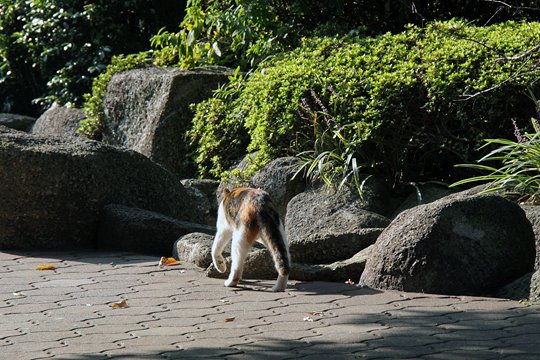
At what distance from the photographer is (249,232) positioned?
25.7 ft

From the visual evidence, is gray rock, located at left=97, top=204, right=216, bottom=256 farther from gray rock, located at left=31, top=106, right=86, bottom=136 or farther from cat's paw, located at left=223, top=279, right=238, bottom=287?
gray rock, located at left=31, top=106, right=86, bottom=136

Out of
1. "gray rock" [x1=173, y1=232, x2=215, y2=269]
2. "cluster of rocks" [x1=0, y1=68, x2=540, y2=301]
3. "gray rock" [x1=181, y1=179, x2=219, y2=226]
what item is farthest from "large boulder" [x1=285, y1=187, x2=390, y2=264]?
"gray rock" [x1=181, y1=179, x2=219, y2=226]

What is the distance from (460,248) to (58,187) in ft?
14.2

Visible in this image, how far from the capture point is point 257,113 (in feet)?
38.1

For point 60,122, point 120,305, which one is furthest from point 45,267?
point 60,122

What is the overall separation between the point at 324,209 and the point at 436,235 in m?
2.90

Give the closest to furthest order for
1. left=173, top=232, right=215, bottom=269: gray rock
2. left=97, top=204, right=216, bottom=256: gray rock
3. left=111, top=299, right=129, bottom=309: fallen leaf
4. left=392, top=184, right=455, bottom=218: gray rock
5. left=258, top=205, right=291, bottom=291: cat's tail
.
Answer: left=111, top=299, right=129, bottom=309: fallen leaf
left=258, top=205, right=291, bottom=291: cat's tail
left=173, top=232, right=215, bottom=269: gray rock
left=97, top=204, right=216, bottom=256: gray rock
left=392, top=184, right=455, bottom=218: gray rock

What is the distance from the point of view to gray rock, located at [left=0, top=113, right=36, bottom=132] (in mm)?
17797

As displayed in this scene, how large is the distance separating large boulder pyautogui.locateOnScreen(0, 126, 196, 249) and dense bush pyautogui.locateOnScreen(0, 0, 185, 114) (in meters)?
7.11

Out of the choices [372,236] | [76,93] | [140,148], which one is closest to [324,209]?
[372,236]

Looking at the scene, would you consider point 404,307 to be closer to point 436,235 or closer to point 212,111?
point 436,235

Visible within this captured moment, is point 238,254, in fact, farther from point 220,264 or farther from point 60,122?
point 60,122

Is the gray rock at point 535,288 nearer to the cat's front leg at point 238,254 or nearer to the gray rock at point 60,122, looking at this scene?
the cat's front leg at point 238,254

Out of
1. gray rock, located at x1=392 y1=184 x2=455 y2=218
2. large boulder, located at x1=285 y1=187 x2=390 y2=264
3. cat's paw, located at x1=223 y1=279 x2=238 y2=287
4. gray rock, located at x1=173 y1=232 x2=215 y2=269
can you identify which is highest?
gray rock, located at x1=392 y1=184 x2=455 y2=218
